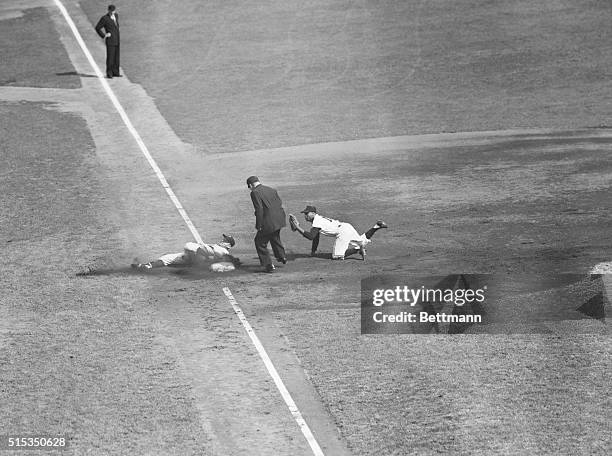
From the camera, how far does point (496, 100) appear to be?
1610 inches

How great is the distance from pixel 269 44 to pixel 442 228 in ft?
78.4

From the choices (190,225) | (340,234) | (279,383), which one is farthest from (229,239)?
(279,383)

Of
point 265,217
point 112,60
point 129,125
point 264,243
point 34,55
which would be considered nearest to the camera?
point 265,217

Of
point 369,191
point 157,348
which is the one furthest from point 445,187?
point 157,348

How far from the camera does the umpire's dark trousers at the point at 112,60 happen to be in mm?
44688

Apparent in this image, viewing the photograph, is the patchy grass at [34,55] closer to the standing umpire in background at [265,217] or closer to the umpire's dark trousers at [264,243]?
the standing umpire in background at [265,217]

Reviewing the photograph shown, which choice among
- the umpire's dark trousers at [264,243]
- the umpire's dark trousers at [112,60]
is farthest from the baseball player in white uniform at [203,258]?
the umpire's dark trousers at [112,60]

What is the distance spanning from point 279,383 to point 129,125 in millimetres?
22582

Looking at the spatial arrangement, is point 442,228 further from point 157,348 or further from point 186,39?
point 186,39

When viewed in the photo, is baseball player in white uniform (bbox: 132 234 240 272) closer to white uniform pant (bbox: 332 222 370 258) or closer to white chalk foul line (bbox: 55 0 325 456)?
white chalk foul line (bbox: 55 0 325 456)

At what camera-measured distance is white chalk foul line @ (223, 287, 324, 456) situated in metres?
16.4

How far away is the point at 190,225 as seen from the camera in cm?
2817

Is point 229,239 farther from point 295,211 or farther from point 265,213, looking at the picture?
point 295,211

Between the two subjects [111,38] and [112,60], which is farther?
[112,60]
